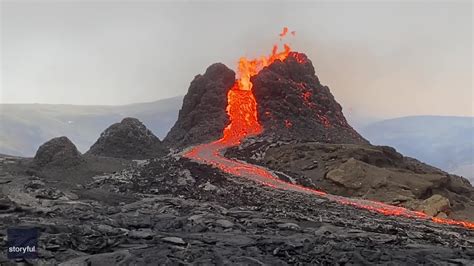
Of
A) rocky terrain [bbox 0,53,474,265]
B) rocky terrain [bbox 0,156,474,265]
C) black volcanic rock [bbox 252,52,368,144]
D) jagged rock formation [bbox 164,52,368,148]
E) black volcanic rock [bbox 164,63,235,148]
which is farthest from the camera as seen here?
black volcanic rock [bbox 164,63,235,148]

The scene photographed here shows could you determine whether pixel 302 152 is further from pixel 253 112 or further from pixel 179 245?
pixel 179 245

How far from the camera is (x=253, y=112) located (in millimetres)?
92812

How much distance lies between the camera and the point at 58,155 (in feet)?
188

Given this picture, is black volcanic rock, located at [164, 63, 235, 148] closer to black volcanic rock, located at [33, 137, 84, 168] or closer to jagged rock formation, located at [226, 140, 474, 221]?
jagged rock formation, located at [226, 140, 474, 221]

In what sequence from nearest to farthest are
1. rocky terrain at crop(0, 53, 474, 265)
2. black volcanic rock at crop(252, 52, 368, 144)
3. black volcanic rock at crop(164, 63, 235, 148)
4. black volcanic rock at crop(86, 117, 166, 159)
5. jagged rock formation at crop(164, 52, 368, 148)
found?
rocky terrain at crop(0, 53, 474, 265)
black volcanic rock at crop(86, 117, 166, 159)
black volcanic rock at crop(252, 52, 368, 144)
jagged rock formation at crop(164, 52, 368, 148)
black volcanic rock at crop(164, 63, 235, 148)

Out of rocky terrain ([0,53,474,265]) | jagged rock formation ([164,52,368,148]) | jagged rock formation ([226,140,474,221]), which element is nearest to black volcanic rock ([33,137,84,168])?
rocky terrain ([0,53,474,265])

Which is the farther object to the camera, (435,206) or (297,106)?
(297,106)

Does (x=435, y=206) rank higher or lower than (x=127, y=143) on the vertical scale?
lower

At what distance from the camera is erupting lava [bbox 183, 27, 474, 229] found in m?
44.6

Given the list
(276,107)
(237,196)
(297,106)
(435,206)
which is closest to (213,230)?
(237,196)

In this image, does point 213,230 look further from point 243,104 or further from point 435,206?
point 243,104

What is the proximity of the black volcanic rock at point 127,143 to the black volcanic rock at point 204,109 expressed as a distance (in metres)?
8.77

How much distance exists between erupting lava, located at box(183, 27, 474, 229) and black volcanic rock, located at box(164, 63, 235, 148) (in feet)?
6.33

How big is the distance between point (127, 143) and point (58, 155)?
66.0 feet
